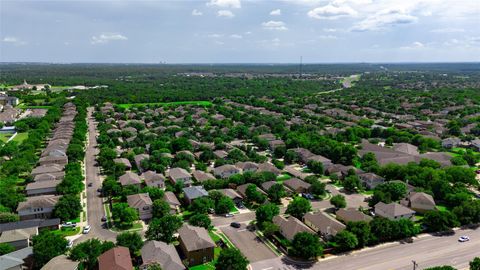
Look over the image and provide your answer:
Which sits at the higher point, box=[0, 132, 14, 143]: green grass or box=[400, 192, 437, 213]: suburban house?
box=[0, 132, 14, 143]: green grass

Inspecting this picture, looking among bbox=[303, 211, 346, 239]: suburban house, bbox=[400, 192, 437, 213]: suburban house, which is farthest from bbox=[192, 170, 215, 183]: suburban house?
bbox=[400, 192, 437, 213]: suburban house

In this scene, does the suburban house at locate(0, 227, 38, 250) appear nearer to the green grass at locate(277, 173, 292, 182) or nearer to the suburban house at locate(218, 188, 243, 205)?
the suburban house at locate(218, 188, 243, 205)

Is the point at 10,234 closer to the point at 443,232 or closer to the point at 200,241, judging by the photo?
the point at 200,241

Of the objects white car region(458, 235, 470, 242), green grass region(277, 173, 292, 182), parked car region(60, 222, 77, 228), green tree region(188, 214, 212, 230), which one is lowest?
white car region(458, 235, 470, 242)

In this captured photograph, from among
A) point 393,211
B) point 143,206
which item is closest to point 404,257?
point 393,211

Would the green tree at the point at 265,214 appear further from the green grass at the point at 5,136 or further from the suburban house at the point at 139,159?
the green grass at the point at 5,136

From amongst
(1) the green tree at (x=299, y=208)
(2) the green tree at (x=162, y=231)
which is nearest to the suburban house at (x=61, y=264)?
(2) the green tree at (x=162, y=231)

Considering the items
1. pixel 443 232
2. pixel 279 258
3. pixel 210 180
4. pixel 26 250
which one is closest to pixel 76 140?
pixel 210 180
